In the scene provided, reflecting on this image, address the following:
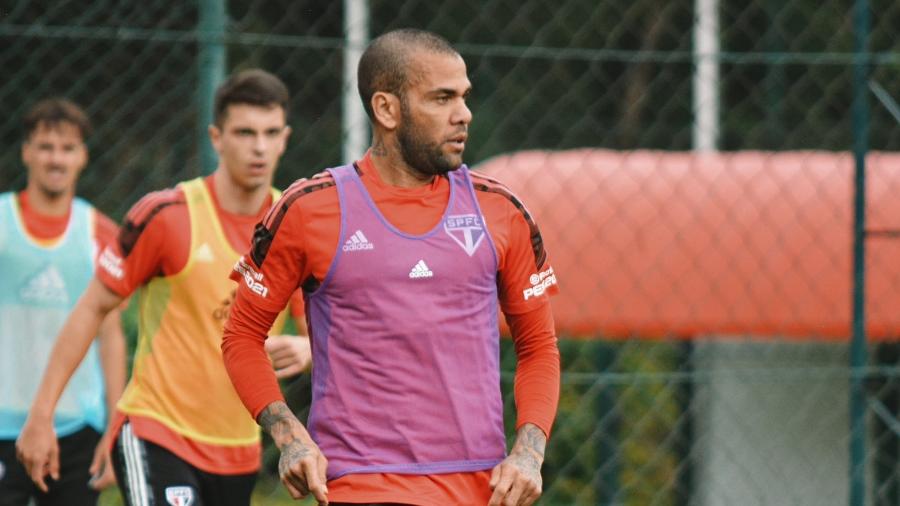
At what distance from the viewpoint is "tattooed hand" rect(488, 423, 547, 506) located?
10.2 ft

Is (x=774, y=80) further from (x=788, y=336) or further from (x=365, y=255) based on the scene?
(x=365, y=255)

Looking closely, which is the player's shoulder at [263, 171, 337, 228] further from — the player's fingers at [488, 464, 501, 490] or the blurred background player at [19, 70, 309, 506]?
the blurred background player at [19, 70, 309, 506]

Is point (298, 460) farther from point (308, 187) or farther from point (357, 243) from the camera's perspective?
point (308, 187)

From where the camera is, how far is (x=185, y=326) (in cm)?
444

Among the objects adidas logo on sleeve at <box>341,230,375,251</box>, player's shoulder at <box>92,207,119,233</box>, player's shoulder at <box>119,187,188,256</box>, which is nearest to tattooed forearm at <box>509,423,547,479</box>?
adidas logo on sleeve at <box>341,230,375,251</box>

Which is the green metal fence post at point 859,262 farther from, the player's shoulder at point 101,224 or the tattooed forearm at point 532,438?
the player's shoulder at point 101,224

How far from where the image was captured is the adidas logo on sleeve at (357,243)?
10.5ft

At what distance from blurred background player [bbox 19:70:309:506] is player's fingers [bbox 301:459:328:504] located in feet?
4.50

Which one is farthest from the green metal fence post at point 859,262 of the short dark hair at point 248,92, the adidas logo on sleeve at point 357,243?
the adidas logo on sleeve at point 357,243

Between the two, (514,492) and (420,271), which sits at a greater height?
(420,271)

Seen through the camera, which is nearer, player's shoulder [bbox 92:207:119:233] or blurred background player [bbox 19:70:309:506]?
blurred background player [bbox 19:70:309:506]

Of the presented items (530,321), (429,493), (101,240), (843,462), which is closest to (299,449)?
(429,493)

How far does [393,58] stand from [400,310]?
576 mm

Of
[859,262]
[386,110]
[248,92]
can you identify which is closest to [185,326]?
[248,92]
